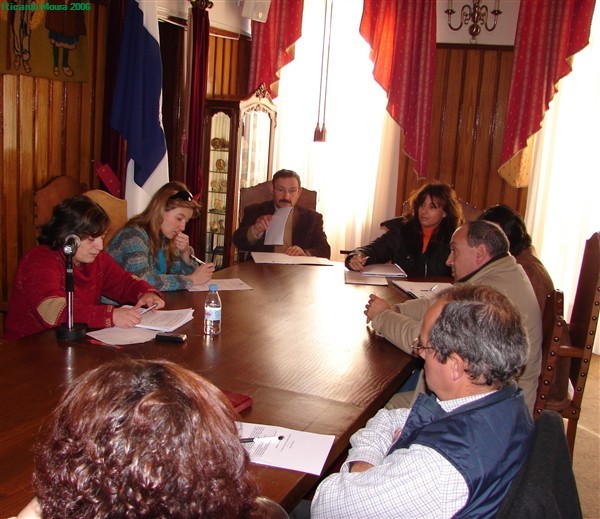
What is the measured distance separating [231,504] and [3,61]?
3.59m

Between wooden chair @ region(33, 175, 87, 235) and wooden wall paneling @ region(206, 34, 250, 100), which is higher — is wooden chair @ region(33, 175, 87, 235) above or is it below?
below

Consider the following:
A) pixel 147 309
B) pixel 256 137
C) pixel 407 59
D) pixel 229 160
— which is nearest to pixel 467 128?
pixel 407 59

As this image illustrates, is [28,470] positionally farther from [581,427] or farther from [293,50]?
[293,50]

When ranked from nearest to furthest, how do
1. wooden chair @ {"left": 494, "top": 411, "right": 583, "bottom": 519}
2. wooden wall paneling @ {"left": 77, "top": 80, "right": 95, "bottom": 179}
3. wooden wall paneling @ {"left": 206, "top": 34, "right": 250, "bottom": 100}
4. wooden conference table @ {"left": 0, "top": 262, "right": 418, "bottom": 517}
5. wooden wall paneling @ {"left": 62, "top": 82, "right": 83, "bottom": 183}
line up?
wooden chair @ {"left": 494, "top": 411, "right": 583, "bottom": 519} → wooden conference table @ {"left": 0, "top": 262, "right": 418, "bottom": 517} → wooden wall paneling @ {"left": 62, "top": 82, "right": 83, "bottom": 183} → wooden wall paneling @ {"left": 77, "top": 80, "right": 95, "bottom": 179} → wooden wall paneling @ {"left": 206, "top": 34, "right": 250, "bottom": 100}

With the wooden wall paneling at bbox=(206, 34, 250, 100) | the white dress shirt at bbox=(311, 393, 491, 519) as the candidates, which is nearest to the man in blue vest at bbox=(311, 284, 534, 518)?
the white dress shirt at bbox=(311, 393, 491, 519)

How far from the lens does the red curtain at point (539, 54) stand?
15.6 ft

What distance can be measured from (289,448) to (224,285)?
1.71 m

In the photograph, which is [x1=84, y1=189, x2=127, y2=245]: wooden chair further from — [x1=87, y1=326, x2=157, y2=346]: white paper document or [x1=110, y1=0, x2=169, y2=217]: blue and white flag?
[x1=87, y1=326, x2=157, y2=346]: white paper document

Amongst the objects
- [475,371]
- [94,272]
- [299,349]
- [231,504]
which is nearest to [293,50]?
[94,272]

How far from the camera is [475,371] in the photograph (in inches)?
55.8

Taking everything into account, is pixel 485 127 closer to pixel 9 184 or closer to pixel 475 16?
pixel 475 16

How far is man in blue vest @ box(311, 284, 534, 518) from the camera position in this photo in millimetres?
1242

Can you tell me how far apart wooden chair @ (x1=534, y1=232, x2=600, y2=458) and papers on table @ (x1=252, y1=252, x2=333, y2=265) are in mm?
1566

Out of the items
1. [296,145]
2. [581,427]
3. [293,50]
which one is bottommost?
[581,427]
